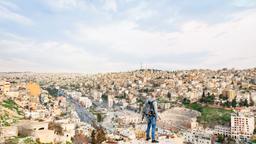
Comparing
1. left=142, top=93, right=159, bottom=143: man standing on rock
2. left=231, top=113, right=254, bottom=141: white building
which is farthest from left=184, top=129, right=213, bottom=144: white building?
left=142, top=93, right=159, bottom=143: man standing on rock

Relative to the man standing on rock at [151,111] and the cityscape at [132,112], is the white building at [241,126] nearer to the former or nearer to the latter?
the cityscape at [132,112]

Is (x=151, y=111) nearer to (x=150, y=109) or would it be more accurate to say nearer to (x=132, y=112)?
(x=150, y=109)

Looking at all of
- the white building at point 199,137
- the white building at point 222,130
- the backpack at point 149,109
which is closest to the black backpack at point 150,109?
the backpack at point 149,109

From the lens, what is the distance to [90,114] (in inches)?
2539

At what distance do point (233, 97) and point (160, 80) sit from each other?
106 ft

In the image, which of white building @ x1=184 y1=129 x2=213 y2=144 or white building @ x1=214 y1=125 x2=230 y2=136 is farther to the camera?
white building @ x1=214 y1=125 x2=230 y2=136

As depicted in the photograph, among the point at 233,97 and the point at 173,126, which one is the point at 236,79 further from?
the point at 173,126

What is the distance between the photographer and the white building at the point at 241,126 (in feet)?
154

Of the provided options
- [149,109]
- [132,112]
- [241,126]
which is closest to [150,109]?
[149,109]

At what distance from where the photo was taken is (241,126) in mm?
47438

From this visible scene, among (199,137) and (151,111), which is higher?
(151,111)

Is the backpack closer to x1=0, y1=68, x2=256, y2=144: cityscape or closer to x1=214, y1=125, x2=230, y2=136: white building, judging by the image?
x1=0, y1=68, x2=256, y2=144: cityscape

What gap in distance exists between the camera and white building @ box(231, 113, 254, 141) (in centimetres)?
4696

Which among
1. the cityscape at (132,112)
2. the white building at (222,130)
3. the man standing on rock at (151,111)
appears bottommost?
the white building at (222,130)
